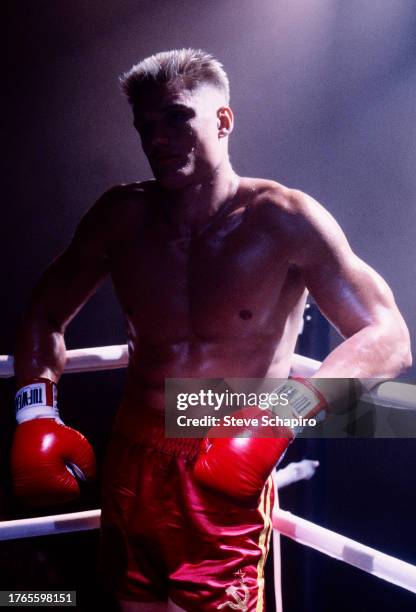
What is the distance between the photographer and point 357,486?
1.89 m

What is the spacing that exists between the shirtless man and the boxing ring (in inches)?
1.7

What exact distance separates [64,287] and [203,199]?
0.30 m

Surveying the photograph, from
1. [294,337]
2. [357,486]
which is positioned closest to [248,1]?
[294,337]

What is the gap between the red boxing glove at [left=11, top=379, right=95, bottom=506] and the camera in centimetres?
91

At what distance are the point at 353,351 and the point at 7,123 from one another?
4.32 feet

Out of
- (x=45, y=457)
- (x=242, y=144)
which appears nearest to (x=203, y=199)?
(x=45, y=457)

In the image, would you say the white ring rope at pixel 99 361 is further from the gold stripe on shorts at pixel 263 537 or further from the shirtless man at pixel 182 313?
the gold stripe on shorts at pixel 263 537

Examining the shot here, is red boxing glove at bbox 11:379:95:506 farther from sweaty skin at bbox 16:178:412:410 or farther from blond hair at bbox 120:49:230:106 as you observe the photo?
blond hair at bbox 120:49:230:106

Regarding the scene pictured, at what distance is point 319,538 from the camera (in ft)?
3.05

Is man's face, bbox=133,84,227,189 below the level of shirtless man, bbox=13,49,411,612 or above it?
above

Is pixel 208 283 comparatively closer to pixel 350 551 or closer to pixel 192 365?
pixel 192 365

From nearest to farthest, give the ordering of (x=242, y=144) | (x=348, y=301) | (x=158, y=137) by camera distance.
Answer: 1. (x=348, y=301)
2. (x=158, y=137)
3. (x=242, y=144)

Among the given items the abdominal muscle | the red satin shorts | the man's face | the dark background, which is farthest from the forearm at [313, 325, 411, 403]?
the dark background

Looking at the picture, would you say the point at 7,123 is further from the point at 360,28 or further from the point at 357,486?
the point at 357,486
